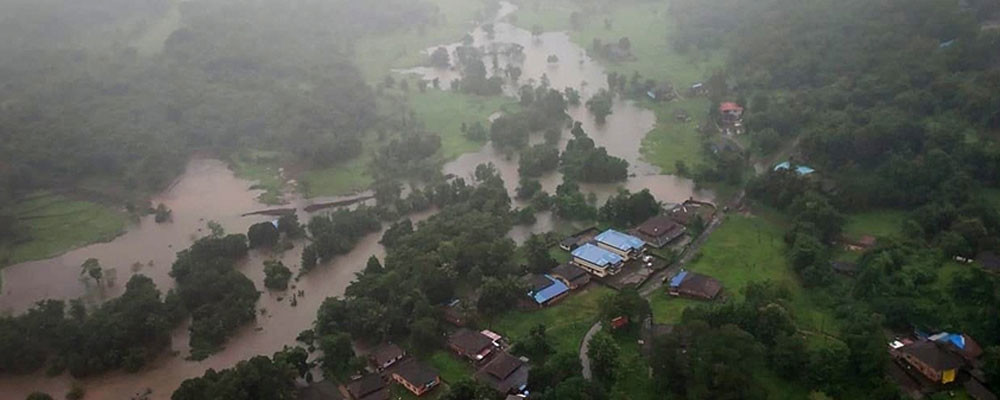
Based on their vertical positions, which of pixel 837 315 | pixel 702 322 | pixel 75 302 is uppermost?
pixel 75 302

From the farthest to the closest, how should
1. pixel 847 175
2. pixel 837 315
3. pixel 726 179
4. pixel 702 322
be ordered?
1. pixel 726 179
2. pixel 847 175
3. pixel 837 315
4. pixel 702 322

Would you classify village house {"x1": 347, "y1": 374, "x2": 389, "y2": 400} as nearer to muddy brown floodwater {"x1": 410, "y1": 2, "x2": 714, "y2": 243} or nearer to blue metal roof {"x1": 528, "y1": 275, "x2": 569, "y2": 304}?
blue metal roof {"x1": 528, "y1": 275, "x2": 569, "y2": 304}

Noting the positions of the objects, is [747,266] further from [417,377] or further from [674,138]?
[674,138]

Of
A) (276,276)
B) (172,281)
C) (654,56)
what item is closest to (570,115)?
(654,56)

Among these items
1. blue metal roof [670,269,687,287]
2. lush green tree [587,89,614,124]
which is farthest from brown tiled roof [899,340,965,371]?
lush green tree [587,89,614,124]

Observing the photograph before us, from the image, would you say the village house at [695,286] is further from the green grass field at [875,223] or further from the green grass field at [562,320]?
the green grass field at [875,223]

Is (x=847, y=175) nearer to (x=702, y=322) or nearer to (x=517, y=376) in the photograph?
(x=702, y=322)

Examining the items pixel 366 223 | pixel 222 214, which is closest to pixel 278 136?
pixel 222 214

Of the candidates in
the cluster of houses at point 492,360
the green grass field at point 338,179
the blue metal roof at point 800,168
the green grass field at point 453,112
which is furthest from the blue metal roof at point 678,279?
the green grass field at point 453,112
